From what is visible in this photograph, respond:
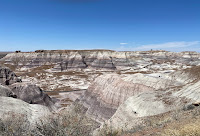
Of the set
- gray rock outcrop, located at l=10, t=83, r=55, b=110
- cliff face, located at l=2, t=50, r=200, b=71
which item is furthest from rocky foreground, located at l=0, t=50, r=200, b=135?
cliff face, located at l=2, t=50, r=200, b=71

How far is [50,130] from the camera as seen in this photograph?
6.41 meters

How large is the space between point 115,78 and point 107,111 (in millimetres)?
5803

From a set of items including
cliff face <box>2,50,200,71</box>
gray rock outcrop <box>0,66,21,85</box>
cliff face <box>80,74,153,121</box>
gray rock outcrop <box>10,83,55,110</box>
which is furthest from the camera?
cliff face <box>2,50,200,71</box>

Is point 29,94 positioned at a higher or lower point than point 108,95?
lower

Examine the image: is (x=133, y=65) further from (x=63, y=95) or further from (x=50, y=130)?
(x=50, y=130)

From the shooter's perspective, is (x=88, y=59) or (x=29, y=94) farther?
(x=88, y=59)

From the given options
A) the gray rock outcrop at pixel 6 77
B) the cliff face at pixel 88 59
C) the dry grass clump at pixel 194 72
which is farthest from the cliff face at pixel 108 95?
the cliff face at pixel 88 59

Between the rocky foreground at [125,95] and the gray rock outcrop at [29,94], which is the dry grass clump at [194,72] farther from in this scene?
the gray rock outcrop at [29,94]

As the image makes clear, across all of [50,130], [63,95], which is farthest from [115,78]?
[63,95]

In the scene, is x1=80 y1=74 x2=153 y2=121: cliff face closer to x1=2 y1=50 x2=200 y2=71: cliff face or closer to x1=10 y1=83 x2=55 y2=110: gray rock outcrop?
x1=10 y1=83 x2=55 y2=110: gray rock outcrop

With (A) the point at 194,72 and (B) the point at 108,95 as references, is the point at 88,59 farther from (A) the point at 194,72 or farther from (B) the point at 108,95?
(A) the point at 194,72

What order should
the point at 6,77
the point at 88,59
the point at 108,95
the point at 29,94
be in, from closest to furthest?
the point at 108,95 < the point at 29,94 < the point at 6,77 < the point at 88,59

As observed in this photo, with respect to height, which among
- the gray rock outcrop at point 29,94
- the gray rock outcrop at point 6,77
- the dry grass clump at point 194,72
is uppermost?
the dry grass clump at point 194,72

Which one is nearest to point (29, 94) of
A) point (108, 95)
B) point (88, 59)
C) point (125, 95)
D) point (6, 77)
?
point (6, 77)
